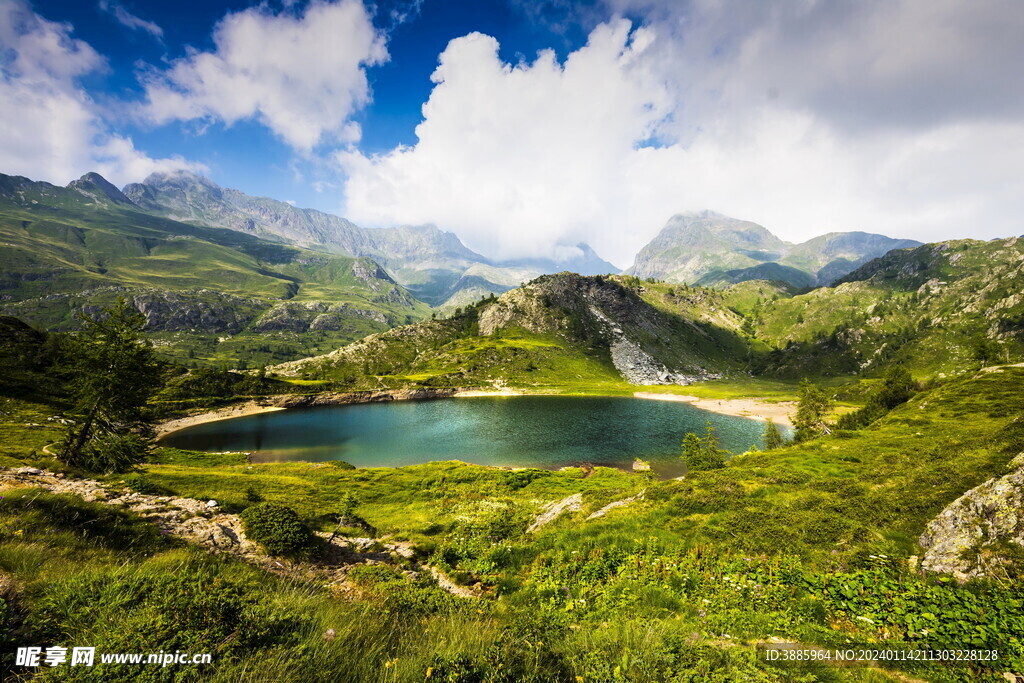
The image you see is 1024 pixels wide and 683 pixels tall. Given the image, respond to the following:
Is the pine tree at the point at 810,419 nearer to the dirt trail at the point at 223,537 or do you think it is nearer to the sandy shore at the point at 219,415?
the dirt trail at the point at 223,537

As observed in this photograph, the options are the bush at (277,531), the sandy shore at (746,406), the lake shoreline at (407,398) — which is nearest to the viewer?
the bush at (277,531)

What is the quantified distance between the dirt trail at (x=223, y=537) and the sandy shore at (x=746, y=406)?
460 feet

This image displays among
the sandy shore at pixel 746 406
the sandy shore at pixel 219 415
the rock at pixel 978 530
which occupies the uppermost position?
the rock at pixel 978 530

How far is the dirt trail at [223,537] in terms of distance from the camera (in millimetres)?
12562

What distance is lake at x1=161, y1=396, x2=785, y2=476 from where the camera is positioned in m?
80.1

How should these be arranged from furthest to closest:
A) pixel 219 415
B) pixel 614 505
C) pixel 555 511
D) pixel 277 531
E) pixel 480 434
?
pixel 219 415 < pixel 480 434 < pixel 555 511 < pixel 614 505 < pixel 277 531

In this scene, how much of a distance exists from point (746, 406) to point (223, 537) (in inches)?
7098

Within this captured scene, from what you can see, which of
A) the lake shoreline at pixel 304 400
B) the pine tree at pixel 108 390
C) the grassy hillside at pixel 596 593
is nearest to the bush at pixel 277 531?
the grassy hillside at pixel 596 593

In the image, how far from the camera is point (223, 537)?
14344 millimetres

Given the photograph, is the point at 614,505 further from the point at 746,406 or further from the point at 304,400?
the point at 304,400

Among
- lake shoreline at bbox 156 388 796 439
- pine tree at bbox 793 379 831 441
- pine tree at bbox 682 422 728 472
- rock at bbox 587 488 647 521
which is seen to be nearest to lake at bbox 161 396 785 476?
lake shoreline at bbox 156 388 796 439

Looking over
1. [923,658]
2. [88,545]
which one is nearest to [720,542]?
[923,658]

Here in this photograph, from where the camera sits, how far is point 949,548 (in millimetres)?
9688

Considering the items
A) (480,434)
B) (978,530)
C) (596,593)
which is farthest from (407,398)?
(978,530)
